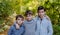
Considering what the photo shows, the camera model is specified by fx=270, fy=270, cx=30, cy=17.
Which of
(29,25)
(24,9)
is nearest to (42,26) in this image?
(29,25)

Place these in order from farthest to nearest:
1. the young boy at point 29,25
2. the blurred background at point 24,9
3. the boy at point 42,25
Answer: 1. the blurred background at point 24,9
2. the young boy at point 29,25
3. the boy at point 42,25

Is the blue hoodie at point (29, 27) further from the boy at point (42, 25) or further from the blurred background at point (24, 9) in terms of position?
the blurred background at point (24, 9)

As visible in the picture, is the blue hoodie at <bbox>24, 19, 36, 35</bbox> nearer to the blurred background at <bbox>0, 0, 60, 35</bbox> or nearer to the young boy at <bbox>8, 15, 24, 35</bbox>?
the young boy at <bbox>8, 15, 24, 35</bbox>

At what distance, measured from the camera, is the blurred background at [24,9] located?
6.83 metres

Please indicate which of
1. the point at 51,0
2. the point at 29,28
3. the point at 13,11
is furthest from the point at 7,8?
the point at 29,28

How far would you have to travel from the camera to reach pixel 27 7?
680cm

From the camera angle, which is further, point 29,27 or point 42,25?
point 29,27

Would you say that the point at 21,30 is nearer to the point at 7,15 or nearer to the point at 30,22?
the point at 30,22

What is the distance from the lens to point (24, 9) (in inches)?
269

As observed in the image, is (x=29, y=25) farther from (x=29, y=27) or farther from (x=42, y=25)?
(x=42, y=25)

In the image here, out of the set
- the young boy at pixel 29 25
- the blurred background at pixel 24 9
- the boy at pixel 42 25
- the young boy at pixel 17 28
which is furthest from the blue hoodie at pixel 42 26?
the blurred background at pixel 24 9

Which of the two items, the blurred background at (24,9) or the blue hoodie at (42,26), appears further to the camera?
the blurred background at (24,9)

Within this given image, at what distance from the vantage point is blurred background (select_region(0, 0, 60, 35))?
22.4 feet

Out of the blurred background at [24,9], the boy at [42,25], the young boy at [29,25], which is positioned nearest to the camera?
the boy at [42,25]
